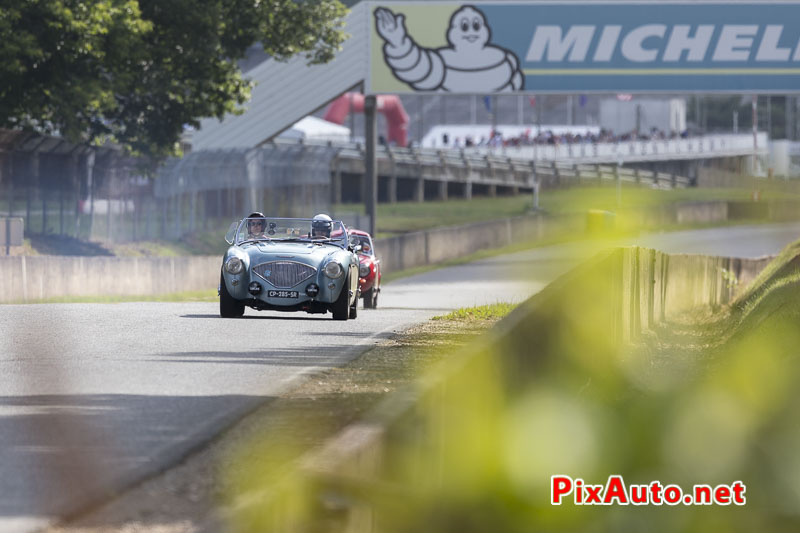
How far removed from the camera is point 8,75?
3192 cm

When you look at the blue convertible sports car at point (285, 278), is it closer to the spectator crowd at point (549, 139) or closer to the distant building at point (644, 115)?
the spectator crowd at point (549, 139)

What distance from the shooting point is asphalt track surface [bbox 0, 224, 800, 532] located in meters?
8.43

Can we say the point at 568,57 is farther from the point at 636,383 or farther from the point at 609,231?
the point at 636,383

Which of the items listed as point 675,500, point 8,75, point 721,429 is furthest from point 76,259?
point 675,500

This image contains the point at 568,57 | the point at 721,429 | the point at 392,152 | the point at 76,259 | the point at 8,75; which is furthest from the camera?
the point at 392,152

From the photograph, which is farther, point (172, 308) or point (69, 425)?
point (172, 308)

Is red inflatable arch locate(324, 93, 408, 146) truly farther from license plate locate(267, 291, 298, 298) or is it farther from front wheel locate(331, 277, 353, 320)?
license plate locate(267, 291, 298, 298)

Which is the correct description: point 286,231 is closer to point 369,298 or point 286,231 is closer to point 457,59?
point 369,298

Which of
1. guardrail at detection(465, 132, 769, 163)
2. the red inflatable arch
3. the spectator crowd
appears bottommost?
guardrail at detection(465, 132, 769, 163)

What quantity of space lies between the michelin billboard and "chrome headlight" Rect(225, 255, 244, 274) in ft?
79.8

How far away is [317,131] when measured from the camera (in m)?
88.6

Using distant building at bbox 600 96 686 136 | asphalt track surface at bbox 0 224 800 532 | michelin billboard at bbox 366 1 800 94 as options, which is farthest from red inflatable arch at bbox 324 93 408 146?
asphalt track surface at bbox 0 224 800 532

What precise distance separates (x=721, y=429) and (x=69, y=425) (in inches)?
189

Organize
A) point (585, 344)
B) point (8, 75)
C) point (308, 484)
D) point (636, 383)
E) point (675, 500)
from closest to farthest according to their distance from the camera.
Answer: point (308, 484) → point (675, 500) → point (585, 344) → point (636, 383) → point (8, 75)
